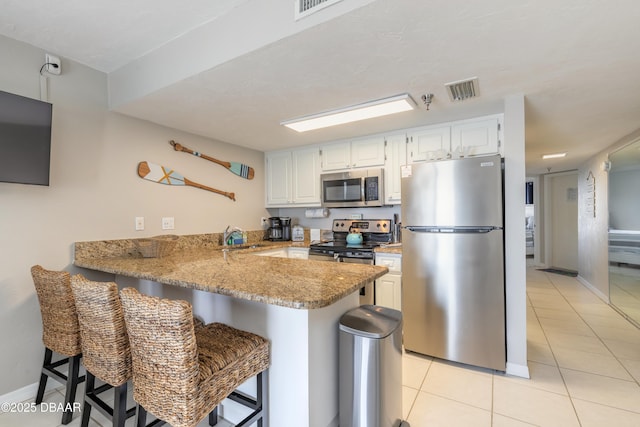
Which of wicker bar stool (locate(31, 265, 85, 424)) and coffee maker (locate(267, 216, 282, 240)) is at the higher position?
coffee maker (locate(267, 216, 282, 240))

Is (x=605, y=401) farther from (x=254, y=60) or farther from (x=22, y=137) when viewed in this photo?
(x=22, y=137)

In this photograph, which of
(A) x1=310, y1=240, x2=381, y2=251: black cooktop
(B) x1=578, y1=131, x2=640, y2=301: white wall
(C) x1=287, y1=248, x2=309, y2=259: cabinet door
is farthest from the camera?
(B) x1=578, y1=131, x2=640, y2=301: white wall

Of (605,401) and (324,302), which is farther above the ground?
(324,302)

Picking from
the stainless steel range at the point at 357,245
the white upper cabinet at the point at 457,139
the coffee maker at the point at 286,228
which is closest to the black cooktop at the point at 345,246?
the stainless steel range at the point at 357,245

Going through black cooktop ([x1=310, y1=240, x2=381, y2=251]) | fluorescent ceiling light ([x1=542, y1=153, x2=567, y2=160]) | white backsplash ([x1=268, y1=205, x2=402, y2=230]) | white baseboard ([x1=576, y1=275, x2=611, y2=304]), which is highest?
fluorescent ceiling light ([x1=542, y1=153, x2=567, y2=160])

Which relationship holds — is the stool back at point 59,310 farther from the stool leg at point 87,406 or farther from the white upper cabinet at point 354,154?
the white upper cabinet at point 354,154

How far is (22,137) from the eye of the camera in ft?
6.06

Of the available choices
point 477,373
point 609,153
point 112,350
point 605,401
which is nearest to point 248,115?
point 112,350

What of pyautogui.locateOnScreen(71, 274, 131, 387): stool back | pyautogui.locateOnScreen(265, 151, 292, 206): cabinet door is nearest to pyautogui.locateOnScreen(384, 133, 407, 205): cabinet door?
pyautogui.locateOnScreen(265, 151, 292, 206): cabinet door

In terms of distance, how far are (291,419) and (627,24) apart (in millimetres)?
2449

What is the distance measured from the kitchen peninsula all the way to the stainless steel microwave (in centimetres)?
154

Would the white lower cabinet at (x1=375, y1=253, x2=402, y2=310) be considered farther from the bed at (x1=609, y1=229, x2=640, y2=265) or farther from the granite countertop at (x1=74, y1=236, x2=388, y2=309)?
the bed at (x1=609, y1=229, x2=640, y2=265)

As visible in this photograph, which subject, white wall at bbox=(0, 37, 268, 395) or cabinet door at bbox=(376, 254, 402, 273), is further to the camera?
cabinet door at bbox=(376, 254, 402, 273)

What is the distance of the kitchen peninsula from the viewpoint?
1297 millimetres
